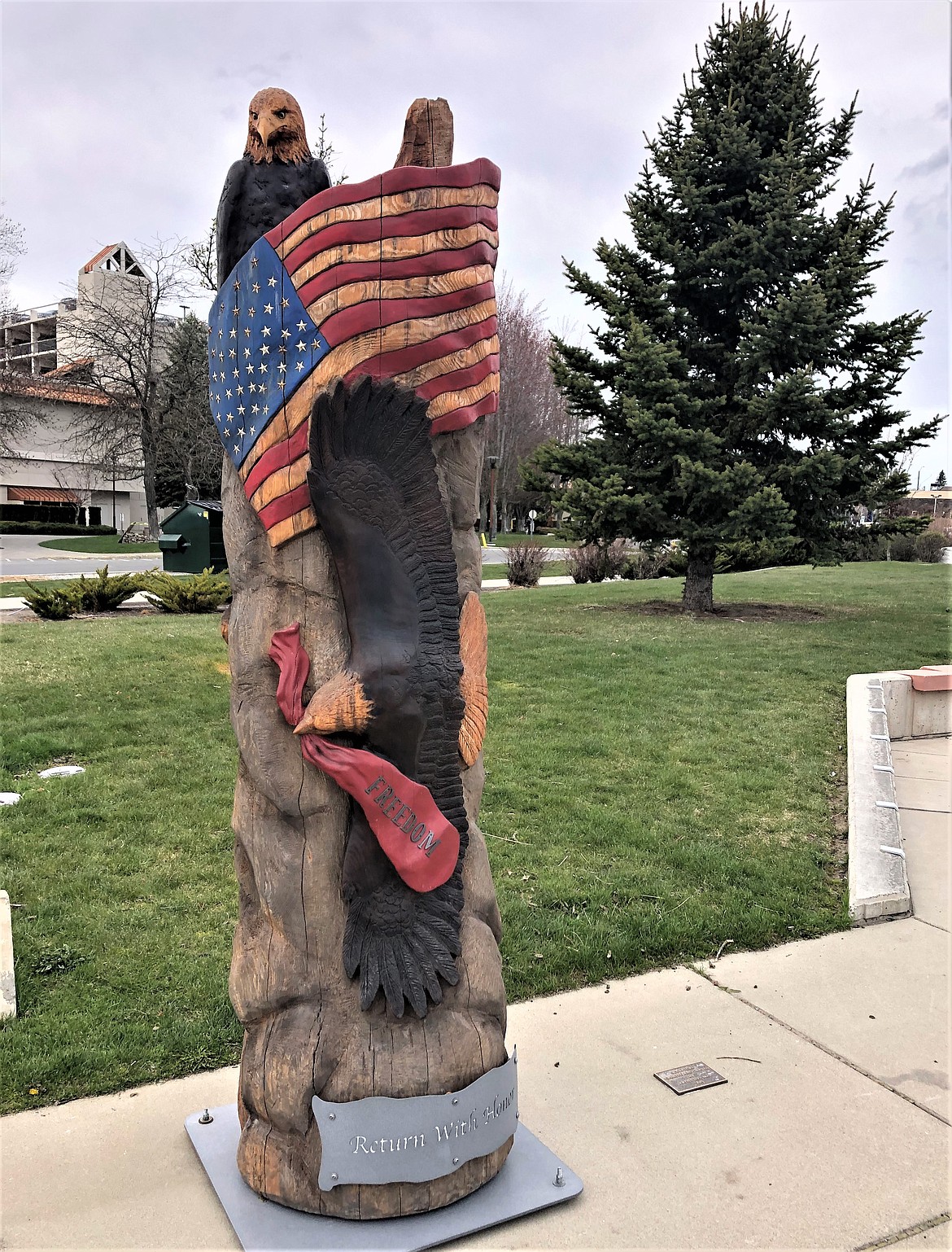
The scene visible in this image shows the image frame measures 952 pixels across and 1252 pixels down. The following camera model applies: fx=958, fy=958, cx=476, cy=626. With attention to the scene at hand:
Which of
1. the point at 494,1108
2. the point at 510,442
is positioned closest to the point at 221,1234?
the point at 494,1108

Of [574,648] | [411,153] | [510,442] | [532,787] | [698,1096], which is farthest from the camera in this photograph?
[510,442]

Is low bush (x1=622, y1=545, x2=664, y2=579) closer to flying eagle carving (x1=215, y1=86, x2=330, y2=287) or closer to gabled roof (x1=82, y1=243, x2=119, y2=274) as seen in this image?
flying eagle carving (x1=215, y1=86, x2=330, y2=287)

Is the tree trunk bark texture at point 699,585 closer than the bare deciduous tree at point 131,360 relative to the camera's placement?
Yes

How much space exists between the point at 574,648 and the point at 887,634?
4.53m

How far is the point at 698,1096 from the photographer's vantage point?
3.49 meters

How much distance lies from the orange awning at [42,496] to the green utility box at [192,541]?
91.1ft

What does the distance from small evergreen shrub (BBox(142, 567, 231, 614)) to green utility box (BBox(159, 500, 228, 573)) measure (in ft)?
14.4

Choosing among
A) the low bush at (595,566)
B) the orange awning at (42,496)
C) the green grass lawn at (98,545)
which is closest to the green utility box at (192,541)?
the low bush at (595,566)

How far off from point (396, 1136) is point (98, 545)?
3391 cm

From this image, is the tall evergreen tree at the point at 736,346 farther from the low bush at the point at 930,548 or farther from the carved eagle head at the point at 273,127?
the low bush at the point at 930,548

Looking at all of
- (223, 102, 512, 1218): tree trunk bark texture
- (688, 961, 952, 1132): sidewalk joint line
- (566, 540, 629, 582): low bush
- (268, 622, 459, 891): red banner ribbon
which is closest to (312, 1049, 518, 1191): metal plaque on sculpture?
(223, 102, 512, 1218): tree trunk bark texture

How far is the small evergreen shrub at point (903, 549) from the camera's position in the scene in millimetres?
27913

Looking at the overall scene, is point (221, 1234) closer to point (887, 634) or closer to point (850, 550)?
point (887, 634)

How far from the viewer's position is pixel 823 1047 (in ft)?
12.7
